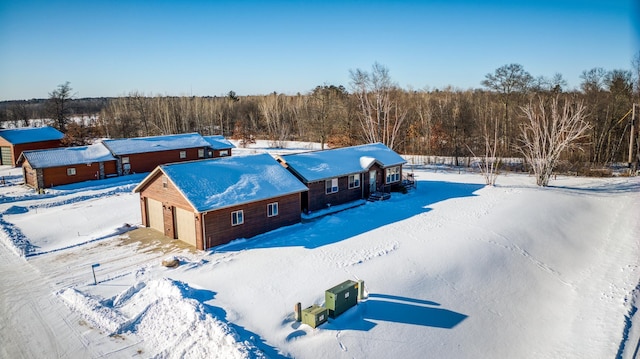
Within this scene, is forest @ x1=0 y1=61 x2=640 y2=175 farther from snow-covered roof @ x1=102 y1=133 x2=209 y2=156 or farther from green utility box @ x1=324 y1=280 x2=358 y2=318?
green utility box @ x1=324 y1=280 x2=358 y2=318

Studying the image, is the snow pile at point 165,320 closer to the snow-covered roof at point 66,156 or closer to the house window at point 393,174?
the house window at point 393,174

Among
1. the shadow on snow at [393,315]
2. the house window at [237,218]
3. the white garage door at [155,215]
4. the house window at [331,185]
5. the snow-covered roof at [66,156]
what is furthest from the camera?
the snow-covered roof at [66,156]

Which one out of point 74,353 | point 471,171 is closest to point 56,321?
point 74,353

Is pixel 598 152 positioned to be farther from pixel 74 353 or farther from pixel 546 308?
pixel 74 353

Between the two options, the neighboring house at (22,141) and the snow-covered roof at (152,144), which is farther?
the neighboring house at (22,141)

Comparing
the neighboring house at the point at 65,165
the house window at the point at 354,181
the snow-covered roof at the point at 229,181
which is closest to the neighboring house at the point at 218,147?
the neighboring house at the point at 65,165

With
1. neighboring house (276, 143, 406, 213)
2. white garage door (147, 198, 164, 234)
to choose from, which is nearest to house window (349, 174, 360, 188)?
neighboring house (276, 143, 406, 213)
